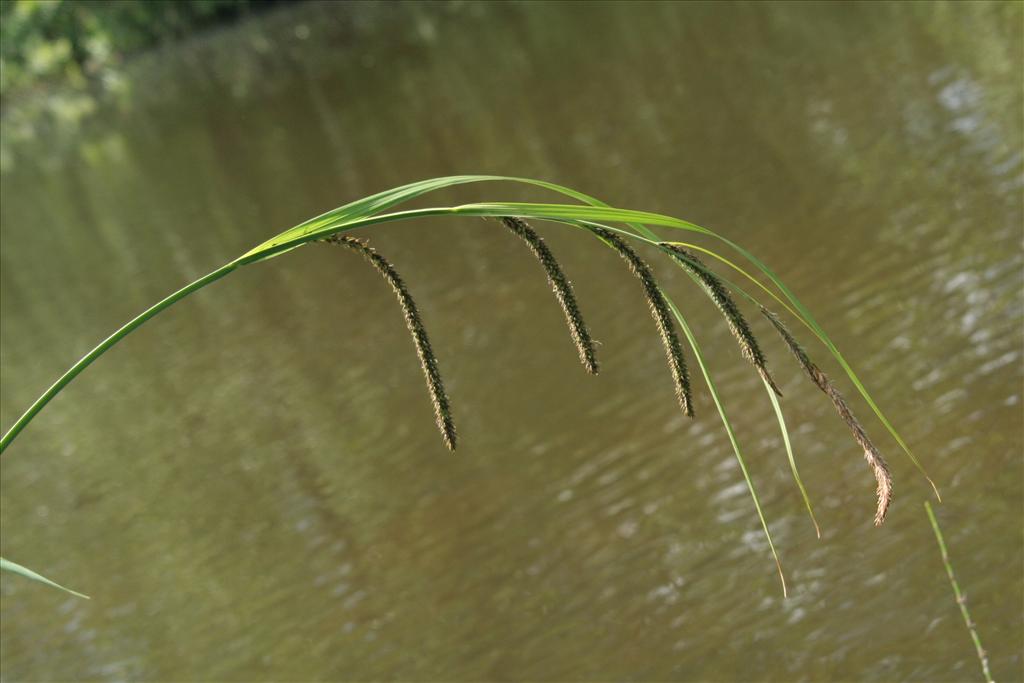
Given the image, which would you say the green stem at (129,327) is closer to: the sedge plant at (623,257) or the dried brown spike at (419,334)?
the sedge plant at (623,257)

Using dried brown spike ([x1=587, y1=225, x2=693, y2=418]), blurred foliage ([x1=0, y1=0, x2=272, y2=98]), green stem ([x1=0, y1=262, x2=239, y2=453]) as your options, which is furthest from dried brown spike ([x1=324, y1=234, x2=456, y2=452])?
blurred foliage ([x1=0, y1=0, x2=272, y2=98])

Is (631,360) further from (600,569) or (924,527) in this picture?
(924,527)

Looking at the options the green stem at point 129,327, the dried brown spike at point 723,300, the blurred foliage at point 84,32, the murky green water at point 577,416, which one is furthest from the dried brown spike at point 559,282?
the blurred foliage at point 84,32

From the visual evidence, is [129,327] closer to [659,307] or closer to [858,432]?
[659,307]

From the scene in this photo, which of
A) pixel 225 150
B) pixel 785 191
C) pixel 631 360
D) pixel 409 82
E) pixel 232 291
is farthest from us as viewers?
pixel 225 150

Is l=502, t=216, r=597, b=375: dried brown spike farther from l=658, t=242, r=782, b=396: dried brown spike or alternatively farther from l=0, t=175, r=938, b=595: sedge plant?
l=658, t=242, r=782, b=396: dried brown spike

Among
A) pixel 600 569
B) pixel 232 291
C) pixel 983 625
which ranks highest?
pixel 232 291

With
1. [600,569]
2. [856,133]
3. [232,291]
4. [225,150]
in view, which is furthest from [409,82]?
[600,569]
